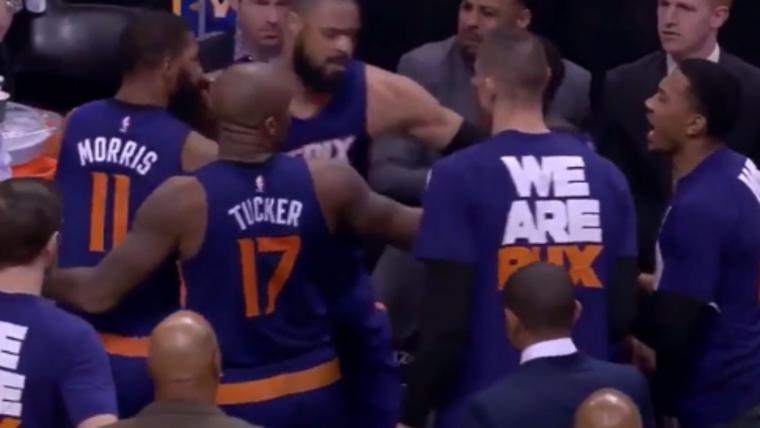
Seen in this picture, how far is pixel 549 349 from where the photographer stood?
4.68 meters

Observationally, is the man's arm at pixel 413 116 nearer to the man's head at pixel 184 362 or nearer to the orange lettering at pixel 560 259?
the orange lettering at pixel 560 259

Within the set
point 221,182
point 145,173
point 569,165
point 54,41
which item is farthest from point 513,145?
point 54,41

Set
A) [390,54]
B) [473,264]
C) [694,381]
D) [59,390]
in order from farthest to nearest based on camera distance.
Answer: [390,54] < [694,381] < [473,264] < [59,390]

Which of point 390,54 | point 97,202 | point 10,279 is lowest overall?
point 390,54

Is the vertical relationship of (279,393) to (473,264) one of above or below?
below

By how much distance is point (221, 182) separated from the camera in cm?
520

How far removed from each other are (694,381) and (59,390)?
2033 mm

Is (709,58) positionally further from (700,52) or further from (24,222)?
(24,222)

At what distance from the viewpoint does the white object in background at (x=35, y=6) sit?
786 cm

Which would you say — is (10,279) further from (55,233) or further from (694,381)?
(694,381)

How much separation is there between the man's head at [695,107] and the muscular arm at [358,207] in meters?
0.79

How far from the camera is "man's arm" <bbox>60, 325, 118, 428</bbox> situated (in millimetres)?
4477

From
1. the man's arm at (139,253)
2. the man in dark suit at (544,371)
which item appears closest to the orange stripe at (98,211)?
the man's arm at (139,253)

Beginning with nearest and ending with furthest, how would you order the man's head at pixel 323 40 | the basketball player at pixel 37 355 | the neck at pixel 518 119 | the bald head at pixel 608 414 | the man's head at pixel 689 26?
1. the bald head at pixel 608 414
2. the basketball player at pixel 37 355
3. the neck at pixel 518 119
4. the man's head at pixel 323 40
5. the man's head at pixel 689 26
